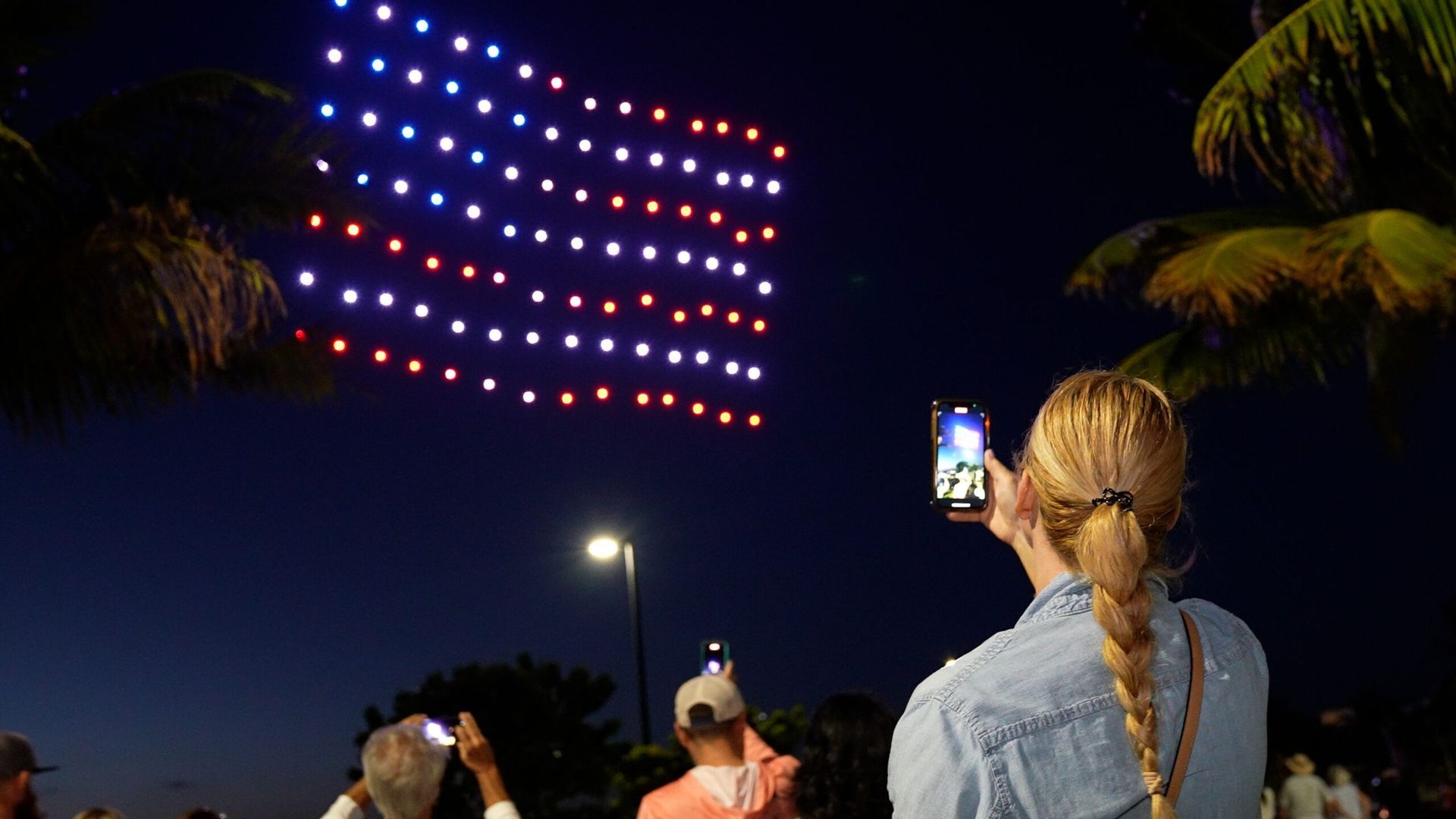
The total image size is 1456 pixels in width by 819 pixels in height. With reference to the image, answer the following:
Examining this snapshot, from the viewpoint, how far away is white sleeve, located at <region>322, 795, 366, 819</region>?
465 cm

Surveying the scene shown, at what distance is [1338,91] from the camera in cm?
1191

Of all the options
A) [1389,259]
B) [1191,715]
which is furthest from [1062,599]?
[1389,259]

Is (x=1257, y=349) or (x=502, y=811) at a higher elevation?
(x=1257, y=349)

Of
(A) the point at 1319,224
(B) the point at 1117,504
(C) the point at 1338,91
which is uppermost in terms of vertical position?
(C) the point at 1338,91

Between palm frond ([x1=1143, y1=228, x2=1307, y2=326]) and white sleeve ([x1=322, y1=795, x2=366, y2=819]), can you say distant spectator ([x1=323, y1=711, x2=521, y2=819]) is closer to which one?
white sleeve ([x1=322, y1=795, x2=366, y2=819])

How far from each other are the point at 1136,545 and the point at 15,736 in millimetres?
4287

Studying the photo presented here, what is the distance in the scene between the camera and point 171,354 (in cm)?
1088

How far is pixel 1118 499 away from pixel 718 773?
2.76m

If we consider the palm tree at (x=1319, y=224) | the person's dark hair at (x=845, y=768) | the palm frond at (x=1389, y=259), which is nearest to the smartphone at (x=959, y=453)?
the person's dark hair at (x=845, y=768)

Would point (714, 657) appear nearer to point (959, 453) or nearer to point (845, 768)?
point (845, 768)

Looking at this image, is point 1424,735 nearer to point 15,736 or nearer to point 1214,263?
point 1214,263

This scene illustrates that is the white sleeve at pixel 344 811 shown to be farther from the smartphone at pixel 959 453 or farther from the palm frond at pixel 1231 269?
the palm frond at pixel 1231 269

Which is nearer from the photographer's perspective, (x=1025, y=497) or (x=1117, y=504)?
(x=1117, y=504)

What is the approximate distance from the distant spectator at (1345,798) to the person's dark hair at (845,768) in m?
9.93
